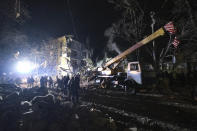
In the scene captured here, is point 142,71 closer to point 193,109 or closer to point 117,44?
point 193,109

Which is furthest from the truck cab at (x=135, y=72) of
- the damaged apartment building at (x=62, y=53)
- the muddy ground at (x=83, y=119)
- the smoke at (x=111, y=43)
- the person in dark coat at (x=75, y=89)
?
the damaged apartment building at (x=62, y=53)

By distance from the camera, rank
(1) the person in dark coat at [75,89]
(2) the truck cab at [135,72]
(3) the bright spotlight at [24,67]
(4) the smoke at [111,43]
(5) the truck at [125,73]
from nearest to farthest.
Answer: (1) the person in dark coat at [75,89] < (5) the truck at [125,73] < (2) the truck cab at [135,72] < (3) the bright spotlight at [24,67] < (4) the smoke at [111,43]

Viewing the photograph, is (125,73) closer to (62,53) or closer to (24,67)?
(24,67)

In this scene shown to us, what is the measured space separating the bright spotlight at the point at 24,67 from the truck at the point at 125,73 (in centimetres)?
2114

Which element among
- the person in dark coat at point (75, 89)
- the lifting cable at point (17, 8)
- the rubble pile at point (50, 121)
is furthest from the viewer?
the lifting cable at point (17, 8)

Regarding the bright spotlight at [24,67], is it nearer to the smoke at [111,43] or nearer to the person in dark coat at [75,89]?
the smoke at [111,43]

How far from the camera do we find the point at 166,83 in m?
17.2

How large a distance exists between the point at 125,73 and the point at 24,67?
27.3m

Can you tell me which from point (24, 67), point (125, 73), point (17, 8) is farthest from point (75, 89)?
point (24, 67)

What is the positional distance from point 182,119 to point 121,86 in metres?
9.12

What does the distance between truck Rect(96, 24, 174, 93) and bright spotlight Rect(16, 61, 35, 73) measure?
2114cm

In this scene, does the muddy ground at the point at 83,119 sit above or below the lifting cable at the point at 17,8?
below

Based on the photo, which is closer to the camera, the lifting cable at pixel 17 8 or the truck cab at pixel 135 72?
the truck cab at pixel 135 72

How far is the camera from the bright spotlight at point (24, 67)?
35050 millimetres
